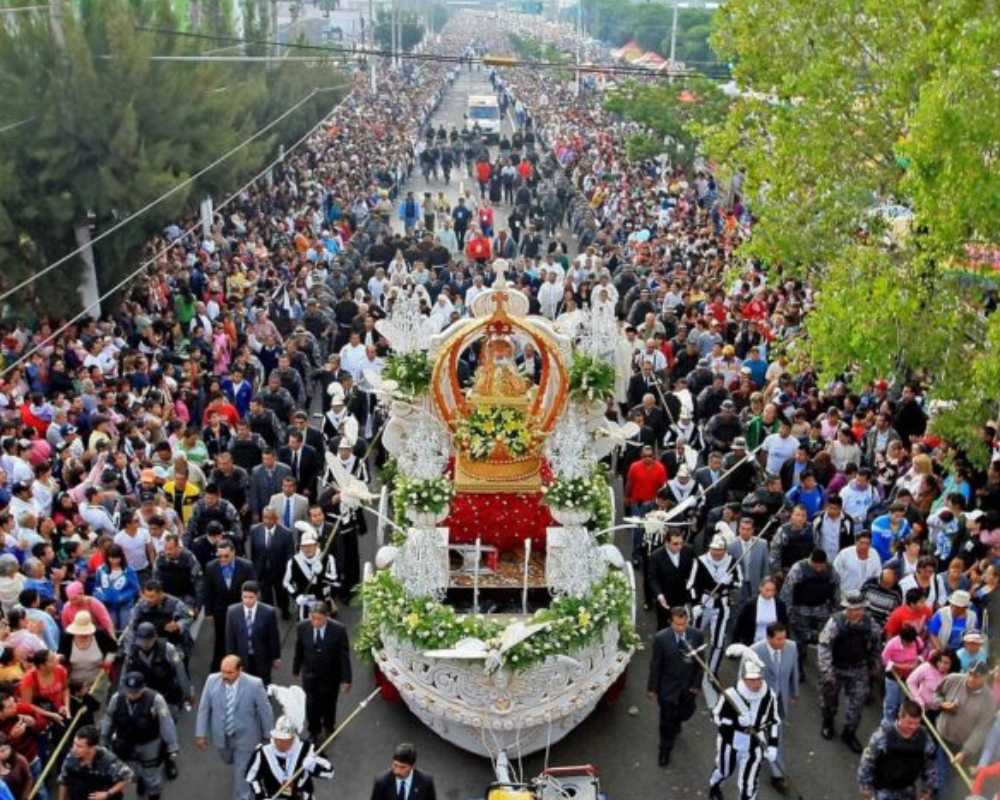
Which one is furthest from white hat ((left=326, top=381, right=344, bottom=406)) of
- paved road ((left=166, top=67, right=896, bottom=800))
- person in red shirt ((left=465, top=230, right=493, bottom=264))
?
person in red shirt ((left=465, top=230, right=493, bottom=264))

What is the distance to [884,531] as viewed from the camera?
38.4 feet

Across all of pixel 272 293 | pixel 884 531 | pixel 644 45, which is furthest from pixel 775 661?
pixel 644 45

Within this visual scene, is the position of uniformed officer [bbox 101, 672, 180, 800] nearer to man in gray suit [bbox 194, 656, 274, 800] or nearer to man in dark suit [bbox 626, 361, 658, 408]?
man in gray suit [bbox 194, 656, 274, 800]

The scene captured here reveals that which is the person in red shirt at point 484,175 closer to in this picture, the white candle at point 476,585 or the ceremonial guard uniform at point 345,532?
the ceremonial guard uniform at point 345,532

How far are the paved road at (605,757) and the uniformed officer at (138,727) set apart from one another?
954mm

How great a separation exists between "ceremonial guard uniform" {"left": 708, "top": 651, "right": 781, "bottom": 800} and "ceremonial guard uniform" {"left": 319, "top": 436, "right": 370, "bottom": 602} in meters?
4.57

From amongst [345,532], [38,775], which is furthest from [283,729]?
[345,532]

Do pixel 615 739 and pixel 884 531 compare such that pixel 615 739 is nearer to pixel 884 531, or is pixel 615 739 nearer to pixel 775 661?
pixel 775 661

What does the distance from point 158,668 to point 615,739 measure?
151 inches

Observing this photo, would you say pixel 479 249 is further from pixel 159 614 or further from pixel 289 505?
pixel 159 614

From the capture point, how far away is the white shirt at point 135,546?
36.5 feet

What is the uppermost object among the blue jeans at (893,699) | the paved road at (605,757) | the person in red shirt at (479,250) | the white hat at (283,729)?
the white hat at (283,729)

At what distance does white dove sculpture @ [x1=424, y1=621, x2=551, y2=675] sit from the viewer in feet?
30.6

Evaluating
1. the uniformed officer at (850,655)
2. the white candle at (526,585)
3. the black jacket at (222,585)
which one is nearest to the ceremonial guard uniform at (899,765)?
the uniformed officer at (850,655)
